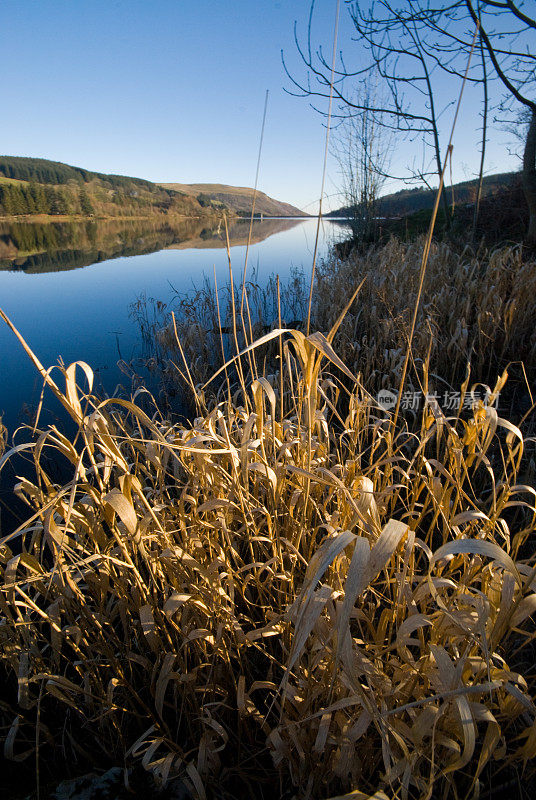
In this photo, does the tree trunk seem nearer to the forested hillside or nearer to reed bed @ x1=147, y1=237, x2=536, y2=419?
reed bed @ x1=147, y1=237, x2=536, y2=419

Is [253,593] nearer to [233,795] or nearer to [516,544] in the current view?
[233,795]

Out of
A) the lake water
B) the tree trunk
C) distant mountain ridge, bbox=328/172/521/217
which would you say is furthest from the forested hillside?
the tree trunk

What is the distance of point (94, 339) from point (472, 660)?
5179mm

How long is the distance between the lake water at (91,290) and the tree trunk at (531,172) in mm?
2641

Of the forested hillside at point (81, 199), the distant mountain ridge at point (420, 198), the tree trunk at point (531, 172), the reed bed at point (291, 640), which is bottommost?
the reed bed at point (291, 640)

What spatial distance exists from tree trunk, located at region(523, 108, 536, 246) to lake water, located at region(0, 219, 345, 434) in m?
2.64

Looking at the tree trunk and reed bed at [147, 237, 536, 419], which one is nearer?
reed bed at [147, 237, 536, 419]

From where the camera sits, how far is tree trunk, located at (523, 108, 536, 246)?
4.72m

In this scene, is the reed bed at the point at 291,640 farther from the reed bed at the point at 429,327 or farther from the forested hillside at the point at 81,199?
the forested hillside at the point at 81,199

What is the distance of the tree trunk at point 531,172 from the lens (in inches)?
186

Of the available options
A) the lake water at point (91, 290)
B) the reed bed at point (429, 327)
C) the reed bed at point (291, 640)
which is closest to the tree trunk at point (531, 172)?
the reed bed at point (429, 327)

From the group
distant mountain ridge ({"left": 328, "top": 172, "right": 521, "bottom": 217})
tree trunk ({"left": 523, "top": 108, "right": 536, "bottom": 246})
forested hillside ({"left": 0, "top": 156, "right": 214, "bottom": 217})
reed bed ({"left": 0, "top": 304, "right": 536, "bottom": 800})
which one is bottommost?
reed bed ({"left": 0, "top": 304, "right": 536, "bottom": 800})

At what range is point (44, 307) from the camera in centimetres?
643

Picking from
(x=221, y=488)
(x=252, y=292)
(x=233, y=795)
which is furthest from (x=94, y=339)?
(x=233, y=795)
